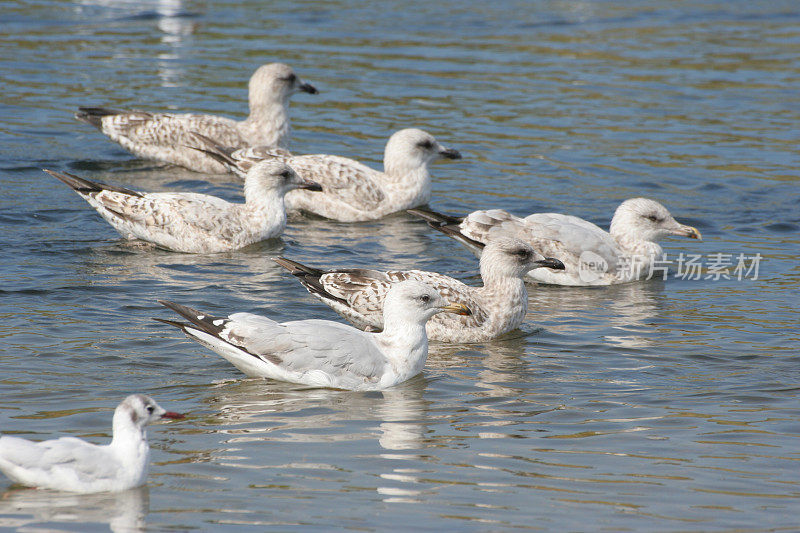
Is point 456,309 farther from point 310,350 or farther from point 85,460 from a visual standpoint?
point 85,460

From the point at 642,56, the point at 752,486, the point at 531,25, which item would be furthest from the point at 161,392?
the point at 531,25

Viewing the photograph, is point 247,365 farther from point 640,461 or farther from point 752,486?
point 752,486

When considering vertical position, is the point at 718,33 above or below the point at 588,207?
above

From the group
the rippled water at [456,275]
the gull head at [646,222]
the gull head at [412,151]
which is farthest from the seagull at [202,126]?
the gull head at [646,222]

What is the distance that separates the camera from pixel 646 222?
507 inches

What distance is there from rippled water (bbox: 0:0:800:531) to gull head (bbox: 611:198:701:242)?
577 millimetres

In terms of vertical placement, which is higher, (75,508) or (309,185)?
(309,185)

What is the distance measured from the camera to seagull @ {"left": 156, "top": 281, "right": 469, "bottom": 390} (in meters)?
8.83

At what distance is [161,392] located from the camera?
861 cm

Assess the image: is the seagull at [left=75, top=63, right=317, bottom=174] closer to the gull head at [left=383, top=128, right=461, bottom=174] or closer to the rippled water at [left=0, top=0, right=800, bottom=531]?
the rippled water at [left=0, top=0, right=800, bottom=531]

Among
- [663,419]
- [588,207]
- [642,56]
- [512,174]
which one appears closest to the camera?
[663,419]

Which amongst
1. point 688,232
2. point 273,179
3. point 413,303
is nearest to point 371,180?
point 273,179

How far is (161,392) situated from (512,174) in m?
8.51
